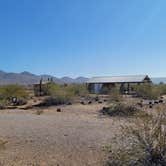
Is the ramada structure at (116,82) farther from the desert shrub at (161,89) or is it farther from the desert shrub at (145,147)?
the desert shrub at (145,147)

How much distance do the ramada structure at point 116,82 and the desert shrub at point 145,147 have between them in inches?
1815

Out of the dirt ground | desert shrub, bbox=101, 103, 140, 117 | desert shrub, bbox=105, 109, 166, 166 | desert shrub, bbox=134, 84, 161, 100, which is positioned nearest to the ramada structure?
desert shrub, bbox=134, 84, 161, 100

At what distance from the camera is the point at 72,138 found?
14.2m

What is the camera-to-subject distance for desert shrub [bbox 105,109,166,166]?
9195 millimetres

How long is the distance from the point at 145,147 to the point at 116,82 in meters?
50.4

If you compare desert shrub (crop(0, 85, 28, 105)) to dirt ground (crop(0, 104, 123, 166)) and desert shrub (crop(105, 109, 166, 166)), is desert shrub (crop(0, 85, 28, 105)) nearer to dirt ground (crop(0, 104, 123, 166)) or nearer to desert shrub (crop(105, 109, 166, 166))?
dirt ground (crop(0, 104, 123, 166))

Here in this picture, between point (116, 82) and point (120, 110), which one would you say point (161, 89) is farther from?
point (120, 110)

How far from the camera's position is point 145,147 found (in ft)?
31.0

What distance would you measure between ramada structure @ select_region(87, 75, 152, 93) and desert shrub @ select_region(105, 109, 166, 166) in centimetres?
4609

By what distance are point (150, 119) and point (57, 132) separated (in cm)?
711

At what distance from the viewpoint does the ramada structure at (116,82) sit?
57719 millimetres

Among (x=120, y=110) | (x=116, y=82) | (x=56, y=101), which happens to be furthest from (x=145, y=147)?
(x=116, y=82)

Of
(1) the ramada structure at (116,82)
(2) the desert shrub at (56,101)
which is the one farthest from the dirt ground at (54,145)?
(1) the ramada structure at (116,82)

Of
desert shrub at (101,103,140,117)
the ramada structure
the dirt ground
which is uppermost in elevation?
the ramada structure
